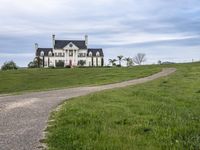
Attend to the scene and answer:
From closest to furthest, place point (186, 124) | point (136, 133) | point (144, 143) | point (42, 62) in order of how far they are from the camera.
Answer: point (144, 143) → point (136, 133) → point (186, 124) → point (42, 62)

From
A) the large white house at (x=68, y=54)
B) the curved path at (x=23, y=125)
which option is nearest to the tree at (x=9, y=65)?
the large white house at (x=68, y=54)

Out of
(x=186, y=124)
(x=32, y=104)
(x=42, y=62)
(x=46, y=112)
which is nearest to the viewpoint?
(x=186, y=124)

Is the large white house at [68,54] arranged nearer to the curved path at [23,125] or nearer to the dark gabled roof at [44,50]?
the dark gabled roof at [44,50]

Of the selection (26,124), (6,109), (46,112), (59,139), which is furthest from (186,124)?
(6,109)

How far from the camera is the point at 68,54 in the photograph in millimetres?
142750

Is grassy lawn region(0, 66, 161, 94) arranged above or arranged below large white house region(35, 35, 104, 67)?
below

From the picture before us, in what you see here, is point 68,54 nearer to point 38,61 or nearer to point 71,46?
point 71,46

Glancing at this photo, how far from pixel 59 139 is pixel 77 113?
14.3 ft

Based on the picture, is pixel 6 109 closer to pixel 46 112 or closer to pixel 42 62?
pixel 46 112

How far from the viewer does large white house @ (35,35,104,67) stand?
142125 millimetres

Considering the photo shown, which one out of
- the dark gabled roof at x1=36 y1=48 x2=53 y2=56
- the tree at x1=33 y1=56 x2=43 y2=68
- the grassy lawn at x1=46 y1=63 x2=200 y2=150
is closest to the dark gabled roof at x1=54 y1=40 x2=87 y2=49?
the dark gabled roof at x1=36 y1=48 x2=53 y2=56

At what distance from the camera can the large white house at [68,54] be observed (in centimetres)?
14212

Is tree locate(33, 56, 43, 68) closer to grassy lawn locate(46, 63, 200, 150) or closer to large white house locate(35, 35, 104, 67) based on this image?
large white house locate(35, 35, 104, 67)

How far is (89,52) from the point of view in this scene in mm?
143750
